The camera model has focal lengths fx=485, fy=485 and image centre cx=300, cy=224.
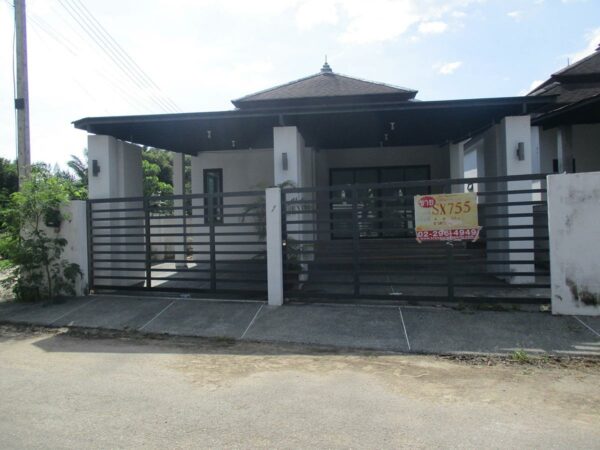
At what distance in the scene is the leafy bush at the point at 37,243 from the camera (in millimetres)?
9328

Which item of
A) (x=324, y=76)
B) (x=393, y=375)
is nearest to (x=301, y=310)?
(x=393, y=375)

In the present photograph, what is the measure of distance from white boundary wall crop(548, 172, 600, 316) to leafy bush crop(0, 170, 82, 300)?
28.0 feet

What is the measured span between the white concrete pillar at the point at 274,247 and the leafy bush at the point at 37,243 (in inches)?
157

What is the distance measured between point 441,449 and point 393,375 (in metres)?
1.80

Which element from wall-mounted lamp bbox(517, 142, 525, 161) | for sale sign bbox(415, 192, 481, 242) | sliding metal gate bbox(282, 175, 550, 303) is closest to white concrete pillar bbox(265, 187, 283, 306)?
sliding metal gate bbox(282, 175, 550, 303)

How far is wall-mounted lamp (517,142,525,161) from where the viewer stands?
968cm

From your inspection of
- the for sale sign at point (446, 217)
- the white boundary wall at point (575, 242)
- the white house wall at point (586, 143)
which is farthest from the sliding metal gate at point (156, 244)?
the white house wall at point (586, 143)

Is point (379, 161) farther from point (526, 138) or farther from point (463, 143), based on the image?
point (526, 138)

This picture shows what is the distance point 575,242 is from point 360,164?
984 cm

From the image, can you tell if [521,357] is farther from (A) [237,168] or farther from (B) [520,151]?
(A) [237,168]

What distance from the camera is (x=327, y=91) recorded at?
15.2 meters

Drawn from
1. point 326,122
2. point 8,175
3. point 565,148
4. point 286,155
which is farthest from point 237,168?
point 8,175

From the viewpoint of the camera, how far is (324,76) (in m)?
17.2

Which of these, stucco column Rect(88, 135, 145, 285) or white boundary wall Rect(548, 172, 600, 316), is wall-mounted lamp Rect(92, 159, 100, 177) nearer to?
stucco column Rect(88, 135, 145, 285)
